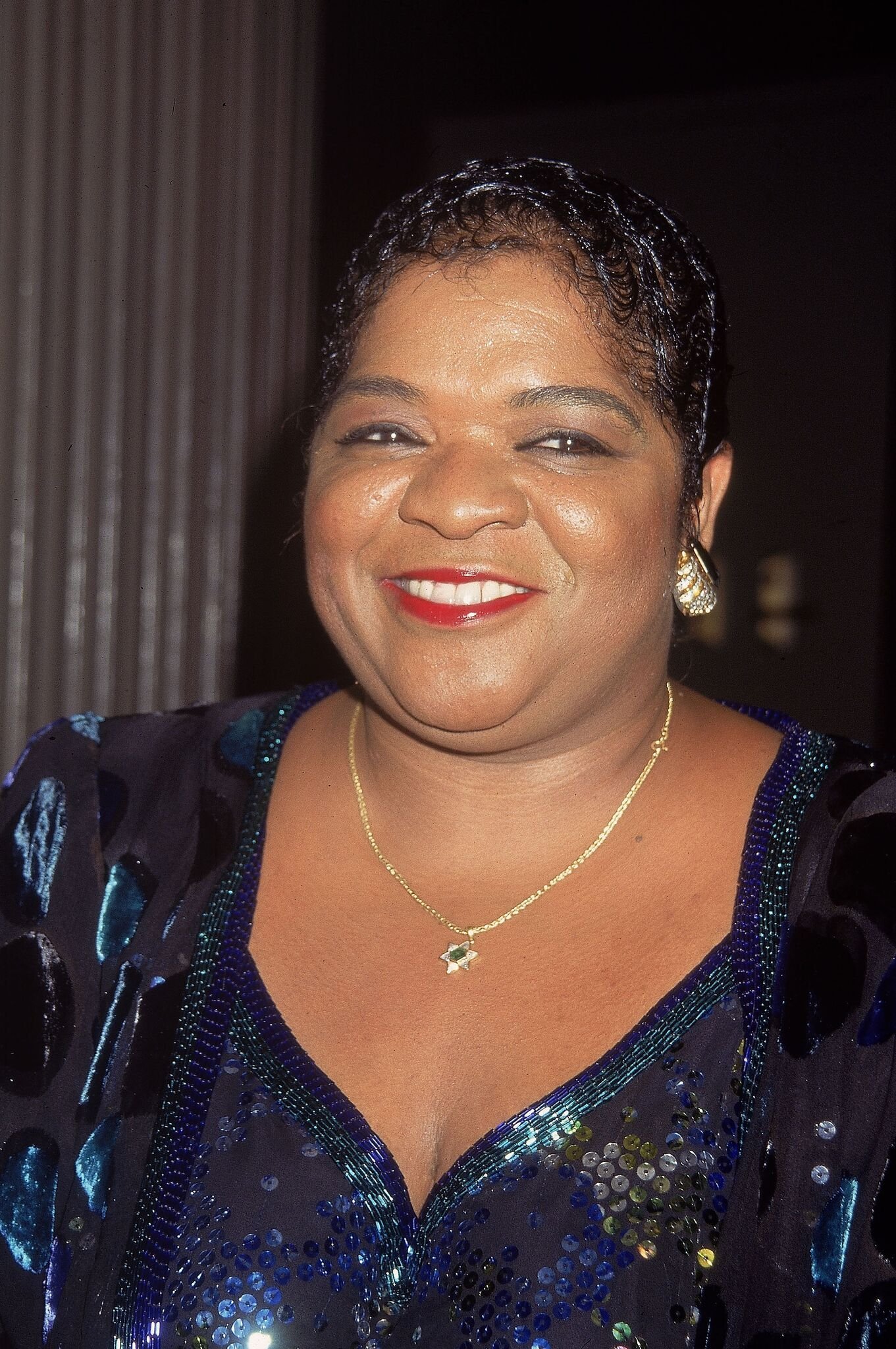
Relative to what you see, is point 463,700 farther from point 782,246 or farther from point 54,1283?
point 782,246

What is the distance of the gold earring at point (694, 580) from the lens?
58.3 inches

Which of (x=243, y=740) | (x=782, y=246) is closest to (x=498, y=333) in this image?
(x=243, y=740)

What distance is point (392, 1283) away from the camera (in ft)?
3.99

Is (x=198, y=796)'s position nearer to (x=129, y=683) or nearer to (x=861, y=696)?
(x=129, y=683)

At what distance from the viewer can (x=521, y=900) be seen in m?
1.50

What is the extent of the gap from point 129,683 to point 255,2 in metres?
1.72

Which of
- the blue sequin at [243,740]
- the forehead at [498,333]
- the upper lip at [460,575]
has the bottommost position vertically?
the blue sequin at [243,740]

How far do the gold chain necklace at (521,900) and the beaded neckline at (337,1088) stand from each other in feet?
0.48

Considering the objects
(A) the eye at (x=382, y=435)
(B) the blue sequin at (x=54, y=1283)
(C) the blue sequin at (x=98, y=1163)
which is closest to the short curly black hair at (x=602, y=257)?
(A) the eye at (x=382, y=435)

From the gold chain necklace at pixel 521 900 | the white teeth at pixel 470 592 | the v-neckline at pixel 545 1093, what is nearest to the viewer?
the v-neckline at pixel 545 1093

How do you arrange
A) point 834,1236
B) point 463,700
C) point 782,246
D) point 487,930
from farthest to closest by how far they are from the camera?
point 782,246, point 487,930, point 463,700, point 834,1236

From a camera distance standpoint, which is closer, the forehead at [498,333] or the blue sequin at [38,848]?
the forehead at [498,333]

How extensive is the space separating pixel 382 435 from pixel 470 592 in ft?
0.65

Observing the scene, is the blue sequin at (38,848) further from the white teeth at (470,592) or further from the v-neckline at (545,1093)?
the white teeth at (470,592)
